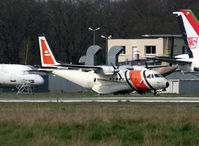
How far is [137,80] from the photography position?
163 feet

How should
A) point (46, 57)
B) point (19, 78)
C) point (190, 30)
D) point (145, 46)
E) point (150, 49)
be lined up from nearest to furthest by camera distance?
point (190, 30) → point (46, 57) → point (19, 78) → point (145, 46) → point (150, 49)

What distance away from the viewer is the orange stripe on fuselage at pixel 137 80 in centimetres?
4971

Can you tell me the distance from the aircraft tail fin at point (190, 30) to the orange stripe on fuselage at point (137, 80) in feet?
29.8

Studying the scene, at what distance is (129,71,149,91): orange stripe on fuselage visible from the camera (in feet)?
163

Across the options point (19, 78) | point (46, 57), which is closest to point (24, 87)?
point (19, 78)

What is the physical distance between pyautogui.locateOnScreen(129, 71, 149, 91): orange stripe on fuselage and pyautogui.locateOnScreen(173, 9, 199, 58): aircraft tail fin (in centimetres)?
909

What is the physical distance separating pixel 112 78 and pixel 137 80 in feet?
10.8

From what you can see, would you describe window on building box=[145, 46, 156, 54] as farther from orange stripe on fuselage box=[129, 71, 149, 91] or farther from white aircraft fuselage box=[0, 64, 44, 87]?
orange stripe on fuselage box=[129, 71, 149, 91]

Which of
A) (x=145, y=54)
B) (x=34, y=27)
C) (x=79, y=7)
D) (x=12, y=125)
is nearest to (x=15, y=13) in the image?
(x=34, y=27)

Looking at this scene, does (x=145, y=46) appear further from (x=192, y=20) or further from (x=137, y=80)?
(x=192, y=20)

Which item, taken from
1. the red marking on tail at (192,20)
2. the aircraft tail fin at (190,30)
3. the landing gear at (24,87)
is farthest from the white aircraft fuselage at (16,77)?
the red marking on tail at (192,20)

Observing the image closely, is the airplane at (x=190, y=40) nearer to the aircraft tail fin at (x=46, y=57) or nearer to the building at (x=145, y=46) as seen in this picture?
the aircraft tail fin at (x=46, y=57)

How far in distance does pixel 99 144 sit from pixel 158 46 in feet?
262

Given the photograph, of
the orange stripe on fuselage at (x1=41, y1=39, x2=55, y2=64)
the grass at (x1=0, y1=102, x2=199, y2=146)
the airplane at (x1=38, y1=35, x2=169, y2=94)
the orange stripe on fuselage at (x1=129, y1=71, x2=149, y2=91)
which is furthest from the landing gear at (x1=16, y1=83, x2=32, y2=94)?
the grass at (x1=0, y1=102, x2=199, y2=146)
